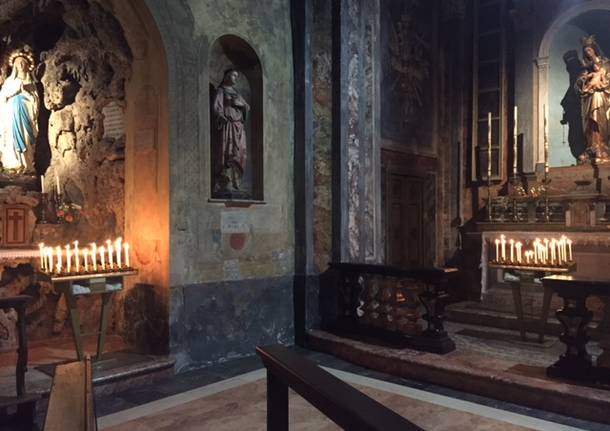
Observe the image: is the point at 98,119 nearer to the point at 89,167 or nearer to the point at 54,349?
the point at 89,167

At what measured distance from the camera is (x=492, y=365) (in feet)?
16.1

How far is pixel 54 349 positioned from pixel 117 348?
0.69m

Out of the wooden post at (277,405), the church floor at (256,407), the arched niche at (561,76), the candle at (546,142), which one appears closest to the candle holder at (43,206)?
the church floor at (256,407)

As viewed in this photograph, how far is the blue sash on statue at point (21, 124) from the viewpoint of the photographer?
590cm

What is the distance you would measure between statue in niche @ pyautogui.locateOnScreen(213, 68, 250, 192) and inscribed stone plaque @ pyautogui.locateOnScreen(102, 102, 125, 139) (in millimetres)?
1209

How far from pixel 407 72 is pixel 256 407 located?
658 cm

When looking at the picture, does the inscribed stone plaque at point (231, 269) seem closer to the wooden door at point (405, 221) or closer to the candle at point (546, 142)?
the wooden door at point (405, 221)

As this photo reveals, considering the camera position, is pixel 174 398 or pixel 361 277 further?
pixel 361 277

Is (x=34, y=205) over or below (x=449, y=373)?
over

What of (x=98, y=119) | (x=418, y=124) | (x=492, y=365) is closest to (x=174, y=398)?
(x=492, y=365)

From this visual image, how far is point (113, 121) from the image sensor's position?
6.11m

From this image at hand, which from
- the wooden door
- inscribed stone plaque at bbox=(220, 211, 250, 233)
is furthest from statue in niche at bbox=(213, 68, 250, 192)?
the wooden door

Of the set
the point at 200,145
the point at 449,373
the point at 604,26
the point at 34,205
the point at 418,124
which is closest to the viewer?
the point at 449,373

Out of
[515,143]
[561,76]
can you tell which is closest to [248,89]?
[515,143]
